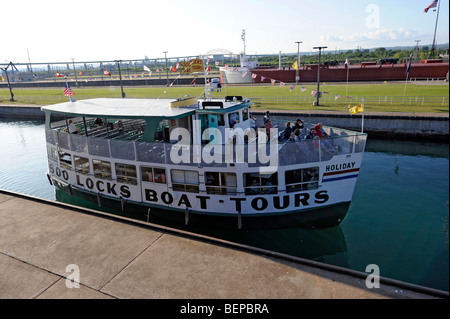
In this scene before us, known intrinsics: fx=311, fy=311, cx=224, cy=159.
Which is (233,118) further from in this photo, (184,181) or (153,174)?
(153,174)

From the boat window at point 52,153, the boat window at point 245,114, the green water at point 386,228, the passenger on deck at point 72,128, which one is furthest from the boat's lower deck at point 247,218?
the boat window at point 52,153

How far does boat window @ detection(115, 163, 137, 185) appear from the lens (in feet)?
52.8

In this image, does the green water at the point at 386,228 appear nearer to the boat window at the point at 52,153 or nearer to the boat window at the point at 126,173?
the boat window at the point at 52,153

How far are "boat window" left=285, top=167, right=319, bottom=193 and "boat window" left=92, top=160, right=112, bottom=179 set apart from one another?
9614mm

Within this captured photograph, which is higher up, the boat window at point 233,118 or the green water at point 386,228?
the boat window at point 233,118

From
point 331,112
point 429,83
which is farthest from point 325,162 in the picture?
point 429,83

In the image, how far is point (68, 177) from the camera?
62.6ft

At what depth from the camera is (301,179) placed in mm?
13961

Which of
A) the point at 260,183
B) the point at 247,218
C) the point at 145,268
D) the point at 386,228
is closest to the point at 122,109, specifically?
the point at 260,183

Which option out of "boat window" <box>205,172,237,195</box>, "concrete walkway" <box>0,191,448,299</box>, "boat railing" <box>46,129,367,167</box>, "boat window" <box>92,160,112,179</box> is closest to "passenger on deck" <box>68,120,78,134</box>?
"boat window" <box>92,160,112,179</box>

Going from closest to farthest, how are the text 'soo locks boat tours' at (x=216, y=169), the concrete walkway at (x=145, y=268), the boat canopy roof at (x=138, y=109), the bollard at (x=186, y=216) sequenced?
the concrete walkway at (x=145, y=268)
the text 'soo locks boat tours' at (x=216, y=169)
the bollard at (x=186, y=216)
the boat canopy roof at (x=138, y=109)

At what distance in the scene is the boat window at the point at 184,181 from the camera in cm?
1476

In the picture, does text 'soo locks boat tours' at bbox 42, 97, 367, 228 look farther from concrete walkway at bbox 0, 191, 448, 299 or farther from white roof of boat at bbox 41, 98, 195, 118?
concrete walkway at bbox 0, 191, 448, 299

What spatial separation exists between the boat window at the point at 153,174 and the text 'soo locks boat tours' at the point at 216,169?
0.05m
